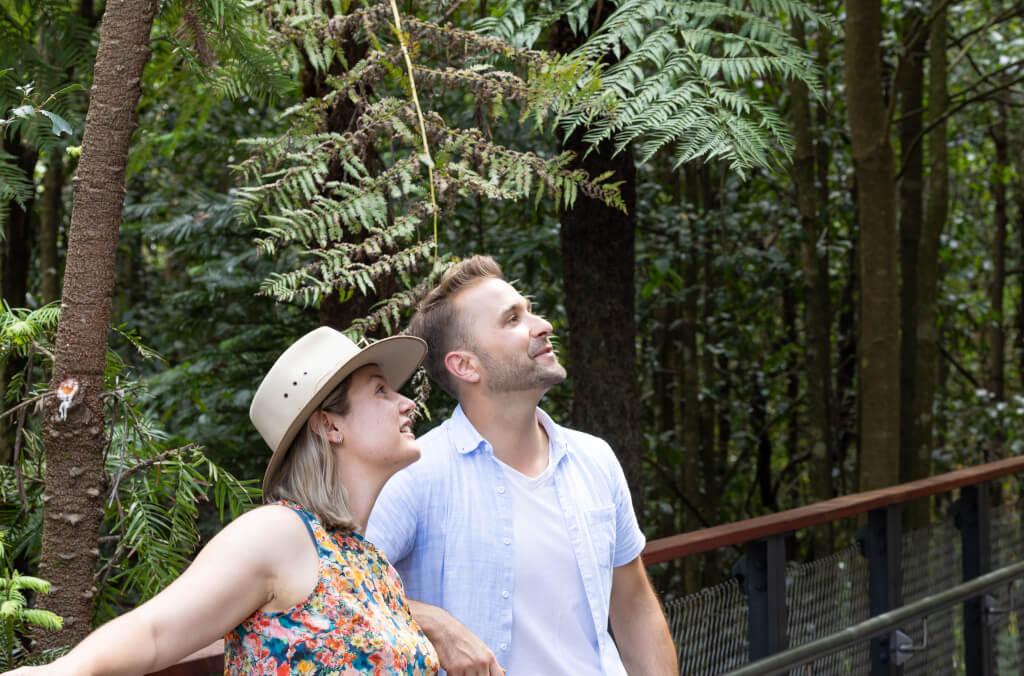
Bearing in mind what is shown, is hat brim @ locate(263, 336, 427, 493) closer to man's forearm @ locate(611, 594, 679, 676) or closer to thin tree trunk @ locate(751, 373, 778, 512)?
man's forearm @ locate(611, 594, 679, 676)

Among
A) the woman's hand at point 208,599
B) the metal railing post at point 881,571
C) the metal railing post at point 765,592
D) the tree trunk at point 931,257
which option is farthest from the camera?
the tree trunk at point 931,257

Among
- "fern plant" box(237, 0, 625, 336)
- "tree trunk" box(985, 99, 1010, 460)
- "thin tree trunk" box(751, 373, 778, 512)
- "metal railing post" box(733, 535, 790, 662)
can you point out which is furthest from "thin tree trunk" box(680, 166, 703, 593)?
"fern plant" box(237, 0, 625, 336)

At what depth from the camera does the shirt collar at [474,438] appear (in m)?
2.36

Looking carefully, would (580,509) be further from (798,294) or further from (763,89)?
(798,294)

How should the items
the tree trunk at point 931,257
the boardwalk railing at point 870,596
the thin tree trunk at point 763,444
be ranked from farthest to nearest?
the thin tree trunk at point 763,444 → the tree trunk at point 931,257 → the boardwalk railing at point 870,596

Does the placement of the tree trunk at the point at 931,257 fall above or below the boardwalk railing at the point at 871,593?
above

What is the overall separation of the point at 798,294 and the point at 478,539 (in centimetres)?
818

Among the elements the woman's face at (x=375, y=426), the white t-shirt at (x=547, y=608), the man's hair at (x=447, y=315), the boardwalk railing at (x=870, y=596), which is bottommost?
the boardwalk railing at (x=870, y=596)

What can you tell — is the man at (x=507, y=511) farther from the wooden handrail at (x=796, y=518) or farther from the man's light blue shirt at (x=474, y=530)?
the wooden handrail at (x=796, y=518)

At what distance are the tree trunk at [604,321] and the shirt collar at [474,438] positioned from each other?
230 centimetres

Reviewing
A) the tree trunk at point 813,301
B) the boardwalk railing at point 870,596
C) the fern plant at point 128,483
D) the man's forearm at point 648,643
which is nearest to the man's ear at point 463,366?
the fern plant at point 128,483

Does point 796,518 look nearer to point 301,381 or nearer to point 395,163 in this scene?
point 395,163

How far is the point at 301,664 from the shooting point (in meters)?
1.65

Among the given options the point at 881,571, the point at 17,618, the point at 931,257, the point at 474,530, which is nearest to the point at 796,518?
the point at 881,571
